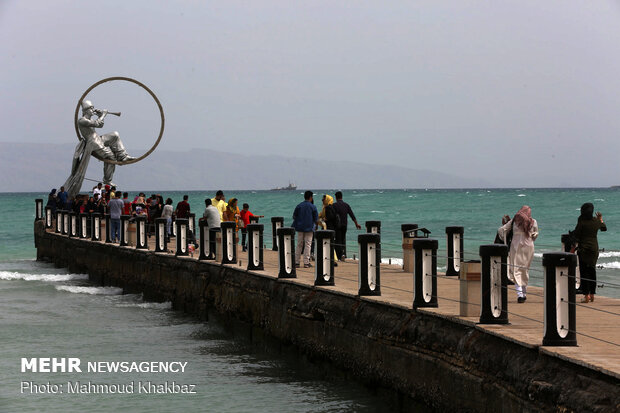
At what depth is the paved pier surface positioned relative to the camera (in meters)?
8.90

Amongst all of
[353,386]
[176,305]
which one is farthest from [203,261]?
[353,386]

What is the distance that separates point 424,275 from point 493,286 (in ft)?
5.18

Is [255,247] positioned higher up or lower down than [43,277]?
higher up

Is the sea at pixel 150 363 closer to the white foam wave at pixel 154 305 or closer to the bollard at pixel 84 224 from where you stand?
the white foam wave at pixel 154 305

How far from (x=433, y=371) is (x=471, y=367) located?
0.95 m

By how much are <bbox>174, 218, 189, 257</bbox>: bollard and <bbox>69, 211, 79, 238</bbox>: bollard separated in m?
14.6

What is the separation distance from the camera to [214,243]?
2231 cm

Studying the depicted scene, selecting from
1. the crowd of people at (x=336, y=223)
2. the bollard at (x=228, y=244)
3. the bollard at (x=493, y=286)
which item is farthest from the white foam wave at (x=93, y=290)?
the bollard at (x=493, y=286)

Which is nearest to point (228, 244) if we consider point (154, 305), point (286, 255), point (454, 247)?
point (286, 255)

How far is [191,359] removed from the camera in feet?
56.2

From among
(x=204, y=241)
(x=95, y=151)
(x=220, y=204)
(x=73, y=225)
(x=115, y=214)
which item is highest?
(x=95, y=151)

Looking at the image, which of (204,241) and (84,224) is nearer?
(204,241)

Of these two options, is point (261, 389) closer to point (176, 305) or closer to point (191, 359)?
point (191, 359)

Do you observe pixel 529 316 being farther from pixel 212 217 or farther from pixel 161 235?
pixel 161 235
